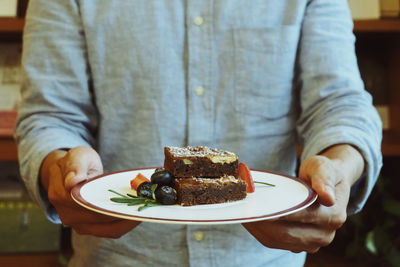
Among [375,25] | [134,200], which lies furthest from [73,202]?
[375,25]

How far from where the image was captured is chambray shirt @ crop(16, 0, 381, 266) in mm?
999

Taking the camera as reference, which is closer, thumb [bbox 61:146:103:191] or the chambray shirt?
→ thumb [bbox 61:146:103:191]

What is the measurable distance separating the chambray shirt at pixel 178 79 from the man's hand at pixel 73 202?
7.3 inches

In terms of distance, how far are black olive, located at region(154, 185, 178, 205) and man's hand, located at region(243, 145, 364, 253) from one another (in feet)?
0.42

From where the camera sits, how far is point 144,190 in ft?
2.25

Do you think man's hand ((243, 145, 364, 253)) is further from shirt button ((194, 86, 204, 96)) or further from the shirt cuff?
shirt button ((194, 86, 204, 96))

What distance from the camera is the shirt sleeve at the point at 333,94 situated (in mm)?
897

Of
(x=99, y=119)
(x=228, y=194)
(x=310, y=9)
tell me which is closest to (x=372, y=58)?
(x=310, y=9)

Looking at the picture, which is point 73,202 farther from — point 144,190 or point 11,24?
point 11,24

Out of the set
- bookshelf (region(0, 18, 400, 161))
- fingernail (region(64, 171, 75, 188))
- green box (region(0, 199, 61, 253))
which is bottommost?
green box (region(0, 199, 61, 253))

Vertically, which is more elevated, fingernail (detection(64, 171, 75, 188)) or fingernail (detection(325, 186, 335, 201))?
fingernail (detection(325, 186, 335, 201))

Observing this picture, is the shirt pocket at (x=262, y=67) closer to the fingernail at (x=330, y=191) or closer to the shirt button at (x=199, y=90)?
the shirt button at (x=199, y=90)

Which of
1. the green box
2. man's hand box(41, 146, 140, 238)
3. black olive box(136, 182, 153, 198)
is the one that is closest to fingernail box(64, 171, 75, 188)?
man's hand box(41, 146, 140, 238)

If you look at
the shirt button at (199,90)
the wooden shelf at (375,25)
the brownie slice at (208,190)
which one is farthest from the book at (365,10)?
the brownie slice at (208,190)
